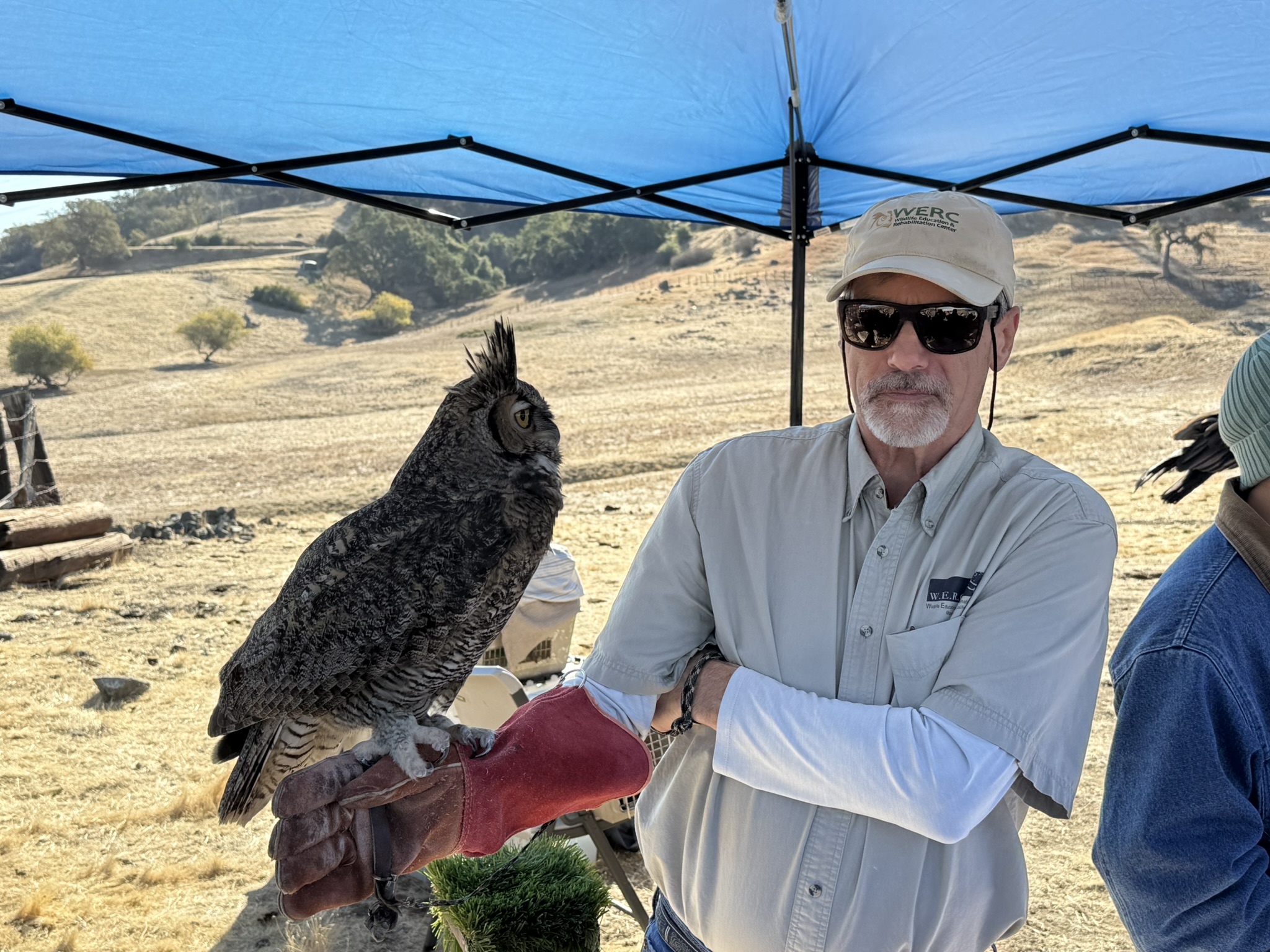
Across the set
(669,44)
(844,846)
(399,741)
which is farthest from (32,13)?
(844,846)

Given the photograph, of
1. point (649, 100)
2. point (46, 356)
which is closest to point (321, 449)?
point (46, 356)

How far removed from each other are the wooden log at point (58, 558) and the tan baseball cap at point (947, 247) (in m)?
9.70

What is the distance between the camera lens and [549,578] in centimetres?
407

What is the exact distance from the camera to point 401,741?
78.7 inches

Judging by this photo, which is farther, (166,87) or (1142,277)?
(1142,277)

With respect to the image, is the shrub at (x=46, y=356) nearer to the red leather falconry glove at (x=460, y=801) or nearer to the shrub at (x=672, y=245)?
the shrub at (x=672, y=245)

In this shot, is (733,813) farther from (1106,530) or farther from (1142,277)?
(1142,277)

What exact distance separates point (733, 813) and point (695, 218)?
311cm

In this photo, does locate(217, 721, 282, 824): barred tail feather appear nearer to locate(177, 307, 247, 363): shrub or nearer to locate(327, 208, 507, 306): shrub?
locate(177, 307, 247, 363): shrub

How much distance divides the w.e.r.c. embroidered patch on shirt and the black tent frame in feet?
5.58

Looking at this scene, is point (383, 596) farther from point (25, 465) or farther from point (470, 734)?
point (25, 465)

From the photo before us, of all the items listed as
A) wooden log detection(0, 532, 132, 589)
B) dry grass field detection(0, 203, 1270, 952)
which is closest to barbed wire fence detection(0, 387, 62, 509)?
wooden log detection(0, 532, 132, 589)

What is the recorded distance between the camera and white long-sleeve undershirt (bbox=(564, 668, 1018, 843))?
1.30m

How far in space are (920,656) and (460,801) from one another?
31.0 inches
